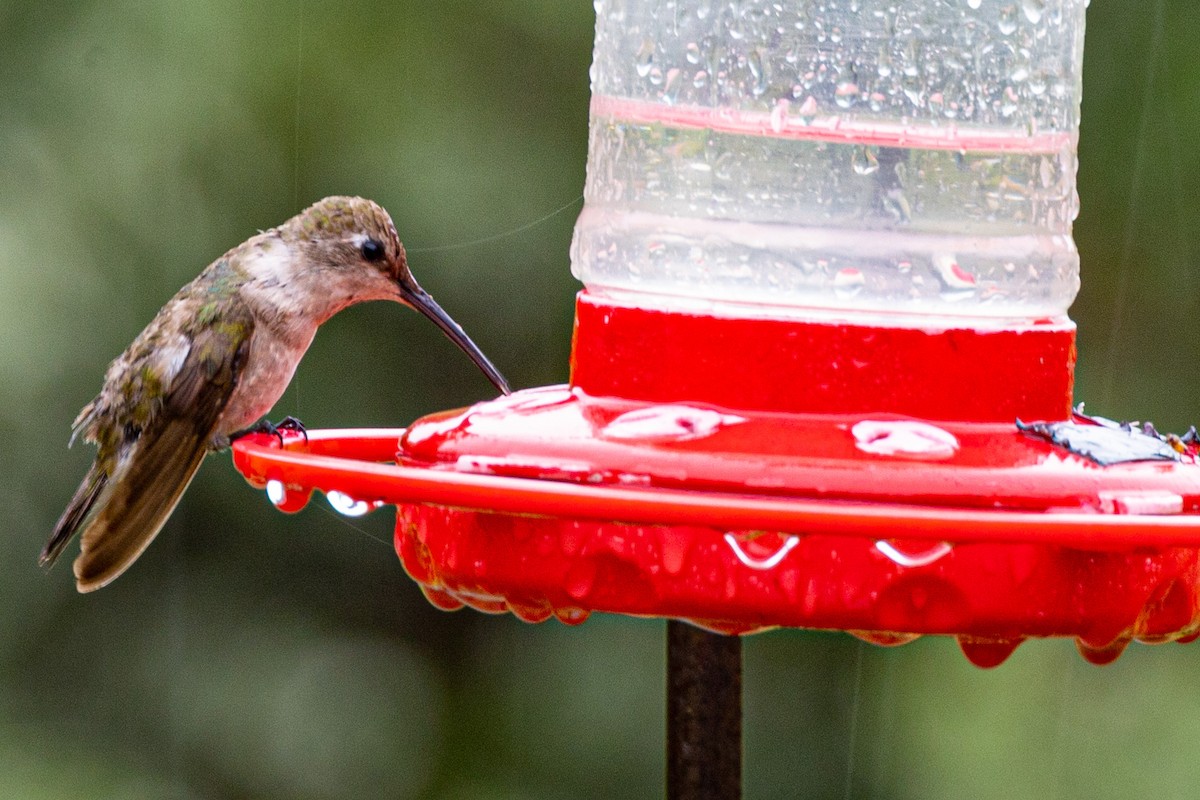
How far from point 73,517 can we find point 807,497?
2553 mm

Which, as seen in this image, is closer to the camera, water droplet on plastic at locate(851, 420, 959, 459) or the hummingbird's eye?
water droplet on plastic at locate(851, 420, 959, 459)

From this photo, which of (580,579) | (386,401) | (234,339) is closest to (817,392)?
(580,579)

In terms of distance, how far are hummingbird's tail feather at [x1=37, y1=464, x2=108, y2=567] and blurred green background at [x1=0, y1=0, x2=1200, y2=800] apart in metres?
1.16

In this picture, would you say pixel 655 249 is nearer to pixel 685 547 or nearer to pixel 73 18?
pixel 685 547

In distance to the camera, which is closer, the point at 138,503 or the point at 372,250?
the point at 138,503

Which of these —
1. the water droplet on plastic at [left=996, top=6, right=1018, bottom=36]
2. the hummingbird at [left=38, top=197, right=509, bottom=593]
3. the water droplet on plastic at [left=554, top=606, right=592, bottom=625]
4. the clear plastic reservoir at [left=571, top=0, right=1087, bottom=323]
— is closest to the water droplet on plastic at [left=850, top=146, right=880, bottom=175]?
the clear plastic reservoir at [left=571, top=0, right=1087, bottom=323]

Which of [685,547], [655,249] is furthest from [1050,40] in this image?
[685,547]

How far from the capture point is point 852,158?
272 centimetres

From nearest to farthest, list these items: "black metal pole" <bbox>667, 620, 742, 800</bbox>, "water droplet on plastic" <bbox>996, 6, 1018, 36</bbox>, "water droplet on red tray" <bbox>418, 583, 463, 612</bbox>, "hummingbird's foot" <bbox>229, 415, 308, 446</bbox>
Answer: "black metal pole" <bbox>667, 620, 742, 800</bbox>
"water droplet on red tray" <bbox>418, 583, 463, 612</bbox>
"water droplet on plastic" <bbox>996, 6, 1018, 36</bbox>
"hummingbird's foot" <bbox>229, 415, 308, 446</bbox>

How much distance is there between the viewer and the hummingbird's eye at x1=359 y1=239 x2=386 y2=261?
4.13m

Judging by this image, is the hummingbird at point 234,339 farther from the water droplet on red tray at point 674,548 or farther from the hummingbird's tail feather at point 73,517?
the water droplet on red tray at point 674,548

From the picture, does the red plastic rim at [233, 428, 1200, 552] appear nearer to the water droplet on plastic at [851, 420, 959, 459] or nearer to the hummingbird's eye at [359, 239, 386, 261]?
the water droplet on plastic at [851, 420, 959, 459]

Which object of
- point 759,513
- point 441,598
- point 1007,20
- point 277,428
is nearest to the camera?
point 759,513

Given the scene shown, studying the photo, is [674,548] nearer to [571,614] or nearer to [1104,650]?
[571,614]
